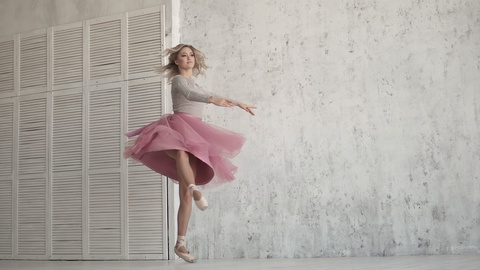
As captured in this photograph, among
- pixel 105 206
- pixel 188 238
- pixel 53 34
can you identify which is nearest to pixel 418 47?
pixel 188 238

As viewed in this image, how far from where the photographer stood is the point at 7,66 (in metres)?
6.53

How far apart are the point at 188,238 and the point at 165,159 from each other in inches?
38.5

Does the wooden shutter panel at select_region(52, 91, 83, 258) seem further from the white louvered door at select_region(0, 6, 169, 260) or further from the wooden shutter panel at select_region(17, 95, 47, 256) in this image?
the wooden shutter panel at select_region(17, 95, 47, 256)

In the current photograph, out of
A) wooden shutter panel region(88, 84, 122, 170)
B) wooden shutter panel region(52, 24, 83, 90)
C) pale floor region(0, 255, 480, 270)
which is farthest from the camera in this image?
wooden shutter panel region(52, 24, 83, 90)

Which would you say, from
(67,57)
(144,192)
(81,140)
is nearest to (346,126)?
(144,192)

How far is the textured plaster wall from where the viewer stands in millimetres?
4676

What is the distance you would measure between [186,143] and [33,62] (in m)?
2.66

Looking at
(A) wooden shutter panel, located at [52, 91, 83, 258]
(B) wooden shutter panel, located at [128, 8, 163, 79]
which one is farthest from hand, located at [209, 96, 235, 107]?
(A) wooden shutter panel, located at [52, 91, 83, 258]

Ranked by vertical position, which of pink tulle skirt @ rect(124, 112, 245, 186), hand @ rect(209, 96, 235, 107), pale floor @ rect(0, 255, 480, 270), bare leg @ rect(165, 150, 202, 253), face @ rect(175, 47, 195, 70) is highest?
face @ rect(175, 47, 195, 70)

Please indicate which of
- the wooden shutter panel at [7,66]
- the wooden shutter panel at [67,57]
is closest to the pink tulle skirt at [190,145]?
the wooden shutter panel at [67,57]

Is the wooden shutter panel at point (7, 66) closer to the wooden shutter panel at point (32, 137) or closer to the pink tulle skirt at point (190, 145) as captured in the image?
the wooden shutter panel at point (32, 137)

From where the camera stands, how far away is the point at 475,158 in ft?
15.1

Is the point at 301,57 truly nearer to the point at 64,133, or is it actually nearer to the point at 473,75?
the point at 473,75

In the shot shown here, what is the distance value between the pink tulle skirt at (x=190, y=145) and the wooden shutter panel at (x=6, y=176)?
7.13ft
